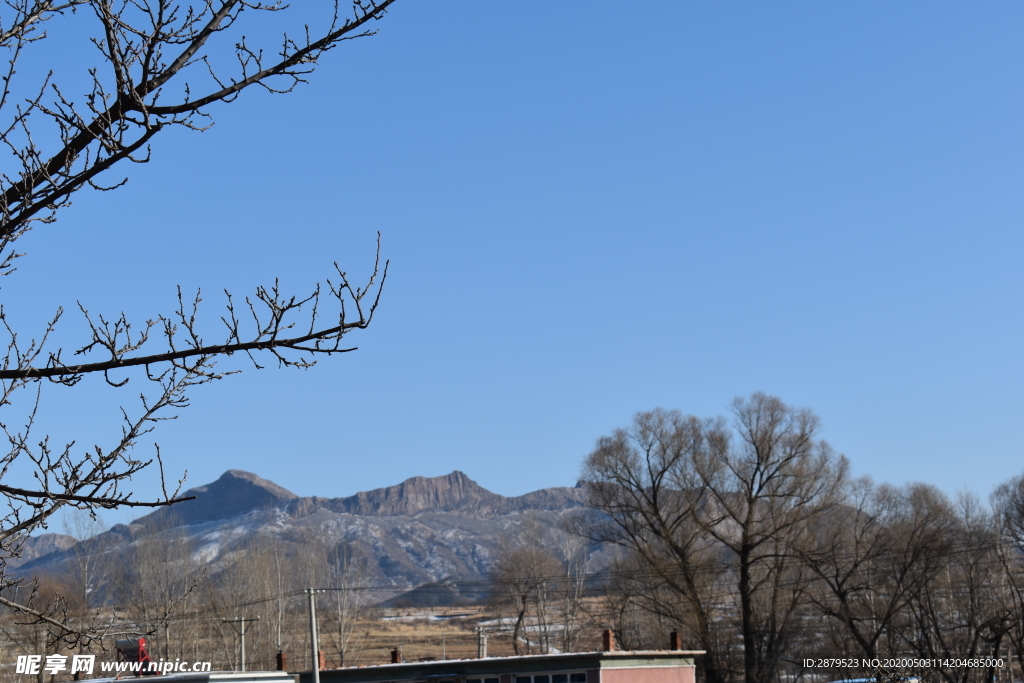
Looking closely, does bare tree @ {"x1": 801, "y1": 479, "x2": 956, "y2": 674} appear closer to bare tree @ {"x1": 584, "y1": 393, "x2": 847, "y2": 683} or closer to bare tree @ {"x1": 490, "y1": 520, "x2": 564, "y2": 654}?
bare tree @ {"x1": 584, "y1": 393, "x2": 847, "y2": 683}

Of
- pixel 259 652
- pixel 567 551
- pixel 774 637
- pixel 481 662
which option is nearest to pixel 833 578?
pixel 774 637

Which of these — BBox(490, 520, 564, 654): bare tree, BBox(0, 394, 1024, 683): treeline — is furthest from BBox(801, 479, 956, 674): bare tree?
BBox(490, 520, 564, 654): bare tree

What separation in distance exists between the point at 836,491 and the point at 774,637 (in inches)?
261

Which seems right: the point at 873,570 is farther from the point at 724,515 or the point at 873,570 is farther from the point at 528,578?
the point at 528,578

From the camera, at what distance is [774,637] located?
147ft

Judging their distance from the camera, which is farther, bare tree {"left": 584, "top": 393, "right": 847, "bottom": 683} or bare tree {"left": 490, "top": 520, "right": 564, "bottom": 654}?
bare tree {"left": 490, "top": 520, "right": 564, "bottom": 654}

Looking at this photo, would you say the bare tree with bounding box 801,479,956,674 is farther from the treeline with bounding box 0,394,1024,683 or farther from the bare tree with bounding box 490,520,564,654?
the bare tree with bounding box 490,520,564,654

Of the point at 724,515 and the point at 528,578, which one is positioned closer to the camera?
the point at 724,515

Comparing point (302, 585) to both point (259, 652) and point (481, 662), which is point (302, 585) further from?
point (481, 662)

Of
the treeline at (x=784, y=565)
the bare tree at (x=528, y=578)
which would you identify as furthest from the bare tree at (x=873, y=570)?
the bare tree at (x=528, y=578)

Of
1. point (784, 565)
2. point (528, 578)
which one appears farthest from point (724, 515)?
point (528, 578)

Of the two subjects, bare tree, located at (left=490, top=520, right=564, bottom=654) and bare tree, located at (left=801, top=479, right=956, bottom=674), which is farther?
bare tree, located at (left=490, top=520, right=564, bottom=654)

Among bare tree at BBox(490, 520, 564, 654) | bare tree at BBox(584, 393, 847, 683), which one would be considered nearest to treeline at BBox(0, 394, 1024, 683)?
bare tree at BBox(584, 393, 847, 683)

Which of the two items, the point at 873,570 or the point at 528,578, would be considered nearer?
the point at 873,570
